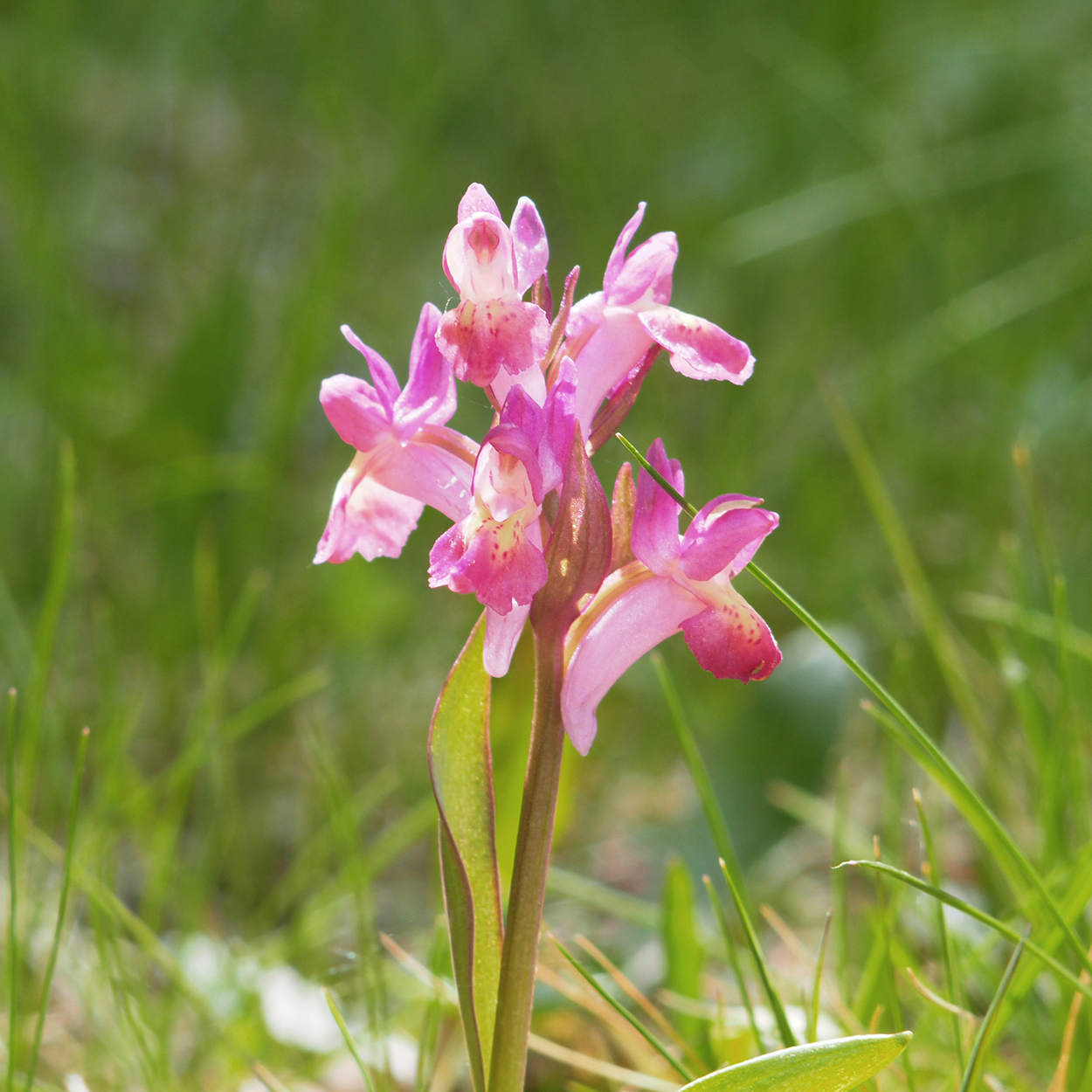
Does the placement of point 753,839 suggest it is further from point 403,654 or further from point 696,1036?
point 403,654

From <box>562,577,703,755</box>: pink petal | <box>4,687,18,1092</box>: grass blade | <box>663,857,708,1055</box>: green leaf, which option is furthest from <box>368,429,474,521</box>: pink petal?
<box>663,857,708,1055</box>: green leaf

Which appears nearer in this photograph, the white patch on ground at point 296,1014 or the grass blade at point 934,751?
the grass blade at point 934,751

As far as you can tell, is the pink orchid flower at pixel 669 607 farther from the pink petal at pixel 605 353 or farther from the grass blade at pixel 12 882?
the grass blade at pixel 12 882

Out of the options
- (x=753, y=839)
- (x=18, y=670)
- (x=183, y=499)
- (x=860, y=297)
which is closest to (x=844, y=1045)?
(x=753, y=839)

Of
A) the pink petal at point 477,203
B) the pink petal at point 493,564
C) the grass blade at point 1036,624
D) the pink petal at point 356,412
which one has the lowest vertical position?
the grass blade at point 1036,624

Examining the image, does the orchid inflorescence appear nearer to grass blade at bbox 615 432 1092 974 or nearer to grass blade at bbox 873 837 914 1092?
grass blade at bbox 615 432 1092 974

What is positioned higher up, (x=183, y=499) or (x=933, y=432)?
(x=933, y=432)

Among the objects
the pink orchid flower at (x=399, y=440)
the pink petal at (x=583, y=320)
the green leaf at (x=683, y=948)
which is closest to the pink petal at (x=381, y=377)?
the pink orchid flower at (x=399, y=440)
